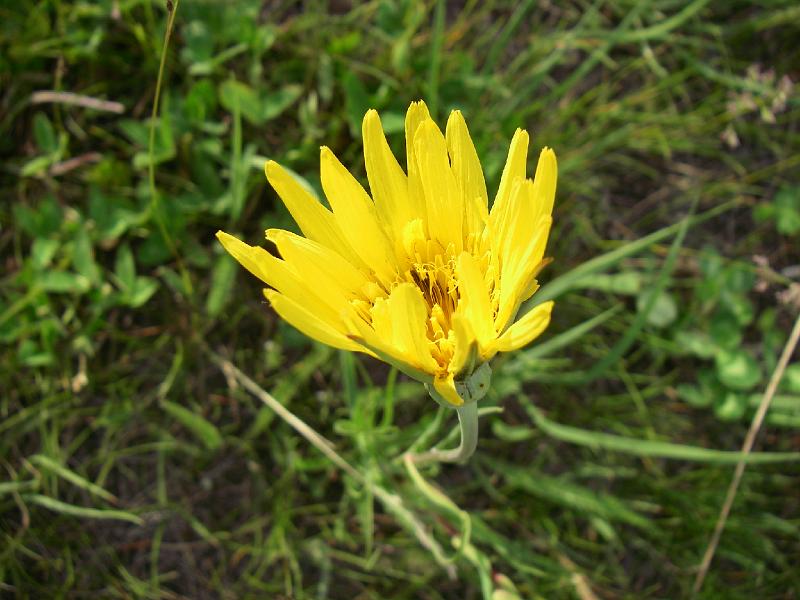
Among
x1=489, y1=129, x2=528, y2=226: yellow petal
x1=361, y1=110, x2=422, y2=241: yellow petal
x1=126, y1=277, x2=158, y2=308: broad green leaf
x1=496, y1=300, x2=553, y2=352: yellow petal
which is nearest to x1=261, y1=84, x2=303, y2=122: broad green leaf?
x1=126, y1=277, x2=158, y2=308: broad green leaf

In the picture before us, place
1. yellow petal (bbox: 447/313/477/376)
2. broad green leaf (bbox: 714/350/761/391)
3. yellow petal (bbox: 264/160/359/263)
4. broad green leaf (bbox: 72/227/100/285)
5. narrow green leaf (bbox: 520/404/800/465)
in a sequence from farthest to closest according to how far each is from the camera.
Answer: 1. broad green leaf (bbox: 714/350/761/391)
2. broad green leaf (bbox: 72/227/100/285)
3. narrow green leaf (bbox: 520/404/800/465)
4. yellow petal (bbox: 264/160/359/263)
5. yellow petal (bbox: 447/313/477/376)

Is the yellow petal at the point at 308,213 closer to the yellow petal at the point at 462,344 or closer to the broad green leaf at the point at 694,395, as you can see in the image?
the yellow petal at the point at 462,344

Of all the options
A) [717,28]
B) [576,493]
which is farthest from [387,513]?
[717,28]

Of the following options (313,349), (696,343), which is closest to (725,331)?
(696,343)

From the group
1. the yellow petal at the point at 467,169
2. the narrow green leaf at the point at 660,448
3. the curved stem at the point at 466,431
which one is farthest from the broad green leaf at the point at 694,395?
the yellow petal at the point at 467,169

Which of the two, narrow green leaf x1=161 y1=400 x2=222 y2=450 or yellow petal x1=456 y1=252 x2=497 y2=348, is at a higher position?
yellow petal x1=456 y1=252 x2=497 y2=348

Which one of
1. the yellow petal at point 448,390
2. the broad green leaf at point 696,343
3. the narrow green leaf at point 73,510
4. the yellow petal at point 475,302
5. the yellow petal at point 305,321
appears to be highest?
the yellow petal at point 475,302

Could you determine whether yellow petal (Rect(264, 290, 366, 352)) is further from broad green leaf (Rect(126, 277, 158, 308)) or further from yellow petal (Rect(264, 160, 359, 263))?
broad green leaf (Rect(126, 277, 158, 308))
